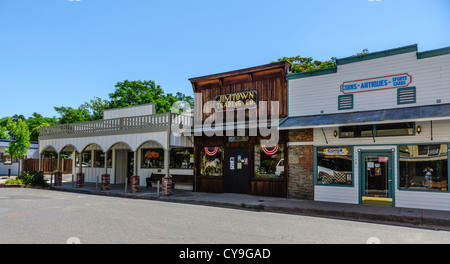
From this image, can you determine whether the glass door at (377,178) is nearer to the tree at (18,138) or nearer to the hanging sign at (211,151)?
the hanging sign at (211,151)

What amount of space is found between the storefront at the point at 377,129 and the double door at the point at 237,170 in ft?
7.31

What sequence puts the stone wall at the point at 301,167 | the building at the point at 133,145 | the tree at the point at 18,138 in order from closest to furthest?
the stone wall at the point at 301,167
the building at the point at 133,145
the tree at the point at 18,138

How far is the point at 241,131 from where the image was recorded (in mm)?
15258

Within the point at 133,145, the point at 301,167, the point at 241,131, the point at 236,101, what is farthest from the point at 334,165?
the point at 133,145

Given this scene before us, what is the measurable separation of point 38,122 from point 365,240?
5521cm

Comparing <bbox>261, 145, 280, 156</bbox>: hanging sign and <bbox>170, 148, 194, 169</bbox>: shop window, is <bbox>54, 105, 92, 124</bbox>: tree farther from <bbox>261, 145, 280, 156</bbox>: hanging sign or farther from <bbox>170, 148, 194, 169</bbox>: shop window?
<bbox>261, 145, 280, 156</bbox>: hanging sign

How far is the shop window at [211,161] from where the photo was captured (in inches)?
635

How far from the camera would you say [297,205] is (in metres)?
11.7

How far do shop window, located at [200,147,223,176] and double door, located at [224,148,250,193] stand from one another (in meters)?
0.48

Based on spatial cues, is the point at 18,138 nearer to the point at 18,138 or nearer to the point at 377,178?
the point at 18,138

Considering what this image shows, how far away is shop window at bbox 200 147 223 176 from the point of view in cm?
1614

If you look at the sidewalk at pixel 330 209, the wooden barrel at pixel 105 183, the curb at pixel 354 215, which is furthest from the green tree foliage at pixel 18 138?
the curb at pixel 354 215

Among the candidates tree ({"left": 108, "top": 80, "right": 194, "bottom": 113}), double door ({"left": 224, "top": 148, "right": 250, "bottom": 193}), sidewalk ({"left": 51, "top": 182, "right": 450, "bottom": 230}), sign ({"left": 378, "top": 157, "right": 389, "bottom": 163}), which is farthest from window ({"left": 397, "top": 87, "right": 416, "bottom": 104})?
tree ({"left": 108, "top": 80, "right": 194, "bottom": 113})
